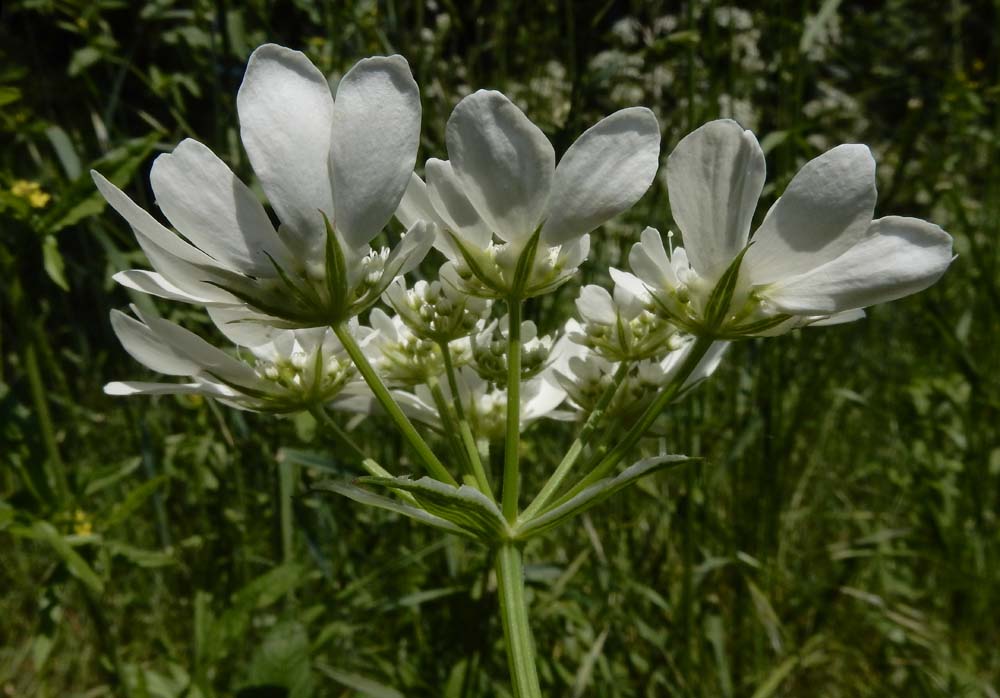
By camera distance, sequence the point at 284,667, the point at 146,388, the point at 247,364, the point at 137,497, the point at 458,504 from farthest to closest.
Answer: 1. the point at 137,497
2. the point at 284,667
3. the point at 247,364
4. the point at 146,388
5. the point at 458,504

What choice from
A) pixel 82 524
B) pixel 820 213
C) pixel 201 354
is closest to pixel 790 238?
pixel 820 213

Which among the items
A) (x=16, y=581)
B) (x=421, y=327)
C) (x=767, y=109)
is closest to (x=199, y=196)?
(x=421, y=327)

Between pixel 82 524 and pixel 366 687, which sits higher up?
pixel 82 524

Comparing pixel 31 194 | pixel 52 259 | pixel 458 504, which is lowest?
pixel 458 504

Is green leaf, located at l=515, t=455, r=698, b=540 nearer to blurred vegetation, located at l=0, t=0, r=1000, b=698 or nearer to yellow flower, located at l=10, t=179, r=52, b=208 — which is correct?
blurred vegetation, located at l=0, t=0, r=1000, b=698

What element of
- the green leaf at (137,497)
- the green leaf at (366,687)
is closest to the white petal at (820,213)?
the green leaf at (366,687)

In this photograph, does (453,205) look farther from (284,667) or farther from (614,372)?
(284,667)
